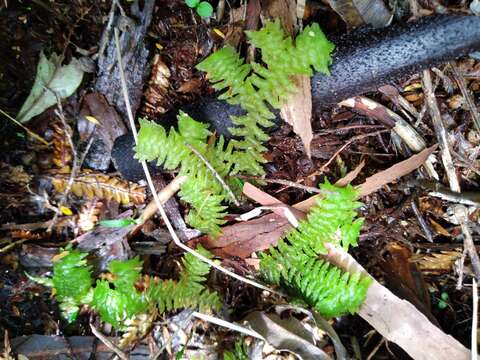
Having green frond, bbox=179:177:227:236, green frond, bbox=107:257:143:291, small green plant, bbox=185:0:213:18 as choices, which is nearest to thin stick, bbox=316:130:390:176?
green frond, bbox=179:177:227:236

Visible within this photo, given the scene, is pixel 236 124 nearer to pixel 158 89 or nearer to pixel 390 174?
pixel 158 89

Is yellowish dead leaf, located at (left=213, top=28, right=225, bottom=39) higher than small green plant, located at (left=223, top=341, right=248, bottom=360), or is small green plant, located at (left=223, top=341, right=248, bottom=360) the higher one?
yellowish dead leaf, located at (left=213, top=28, right=225, bottom=39)

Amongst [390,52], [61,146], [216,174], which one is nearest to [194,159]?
[216,174]

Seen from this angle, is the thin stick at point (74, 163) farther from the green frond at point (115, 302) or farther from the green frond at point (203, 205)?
the green frond at point (203, 205)

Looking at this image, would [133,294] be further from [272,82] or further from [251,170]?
[272,82]

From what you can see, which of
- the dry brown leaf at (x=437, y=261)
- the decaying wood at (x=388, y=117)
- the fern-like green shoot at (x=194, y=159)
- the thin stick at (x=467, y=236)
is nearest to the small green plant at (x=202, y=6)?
the fern-like green shoot at (x=194, y=159)

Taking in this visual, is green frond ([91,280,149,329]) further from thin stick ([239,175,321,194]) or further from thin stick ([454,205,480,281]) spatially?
thin stick ([454,205,480,281])

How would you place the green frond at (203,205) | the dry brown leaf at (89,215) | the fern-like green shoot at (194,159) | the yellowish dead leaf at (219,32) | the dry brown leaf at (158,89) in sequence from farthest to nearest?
the dry brown leaf at (89,215), the dry brown leaf at (158,89), the yellowish dead leaf at (219,32), the green frond at (203,205), the fern-like green shoot at (194,159)
